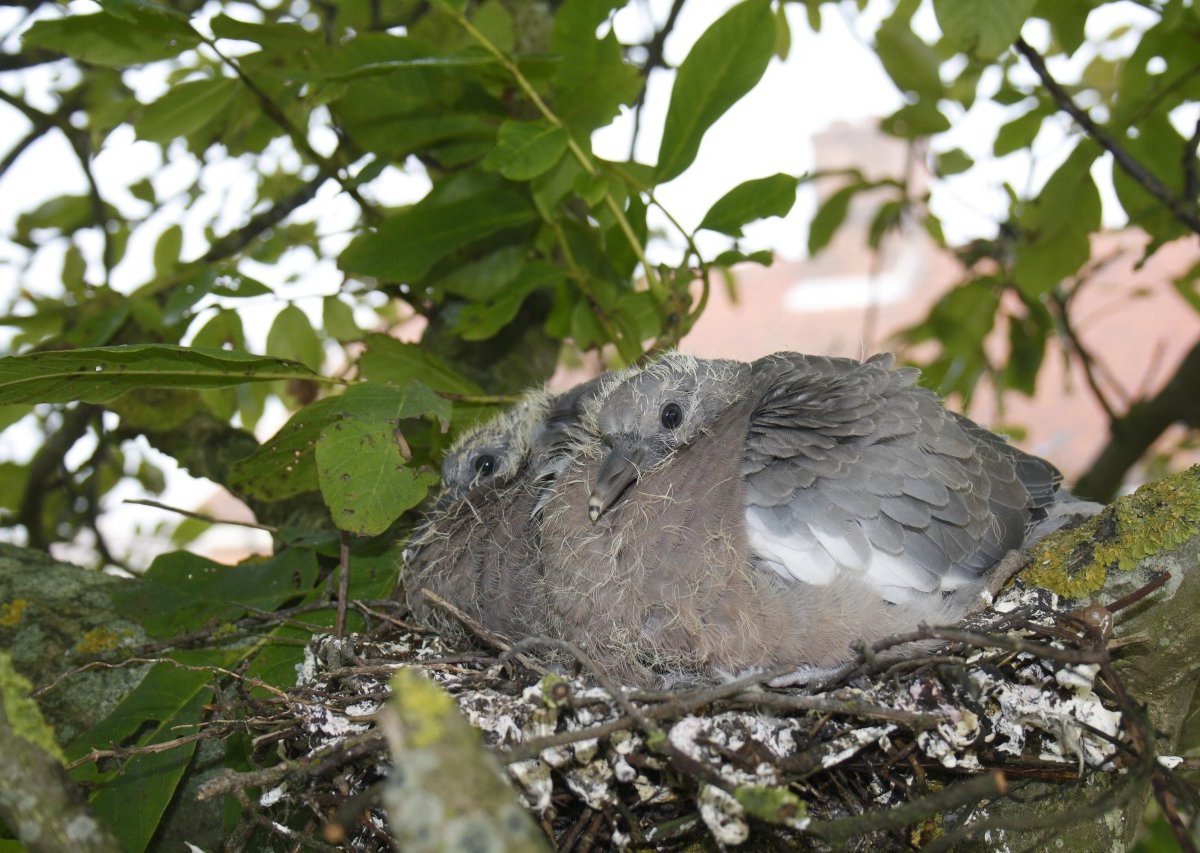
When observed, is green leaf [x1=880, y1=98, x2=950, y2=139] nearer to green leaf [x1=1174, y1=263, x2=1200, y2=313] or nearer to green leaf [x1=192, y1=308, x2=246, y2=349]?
green leaf [x1=1174, y1=263, x2=1200, y2=313]

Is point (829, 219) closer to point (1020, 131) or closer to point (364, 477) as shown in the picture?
point (1020, 131)

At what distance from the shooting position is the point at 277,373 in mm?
1595

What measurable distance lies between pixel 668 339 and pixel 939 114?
969mm

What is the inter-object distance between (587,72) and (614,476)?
0.81 metres

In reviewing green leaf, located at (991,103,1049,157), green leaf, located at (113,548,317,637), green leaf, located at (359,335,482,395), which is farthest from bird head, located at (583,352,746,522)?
green leaf, located at (991,103,1049,157)

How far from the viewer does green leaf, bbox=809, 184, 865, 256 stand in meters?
2.82

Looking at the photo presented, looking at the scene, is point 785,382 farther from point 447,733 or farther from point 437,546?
point 447,733

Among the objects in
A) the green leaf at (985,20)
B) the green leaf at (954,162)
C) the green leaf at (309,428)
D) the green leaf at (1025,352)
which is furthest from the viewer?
the green leaf at (1025,352)

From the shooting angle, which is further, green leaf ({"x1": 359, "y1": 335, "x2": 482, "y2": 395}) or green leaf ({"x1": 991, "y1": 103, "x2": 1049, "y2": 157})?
green leaf ({"x1": 991, "y1": 103, "x2": 1049, "y2": 157})

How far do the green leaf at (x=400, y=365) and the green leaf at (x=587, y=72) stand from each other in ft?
1.97

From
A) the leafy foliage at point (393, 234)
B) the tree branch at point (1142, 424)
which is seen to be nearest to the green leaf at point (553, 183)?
the leafy foliage at point (393, 234)

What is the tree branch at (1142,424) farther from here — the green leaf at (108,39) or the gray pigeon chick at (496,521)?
the green leaf at (108,39)

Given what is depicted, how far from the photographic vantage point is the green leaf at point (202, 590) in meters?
1.89

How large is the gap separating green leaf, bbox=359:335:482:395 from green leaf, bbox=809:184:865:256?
131 cm
